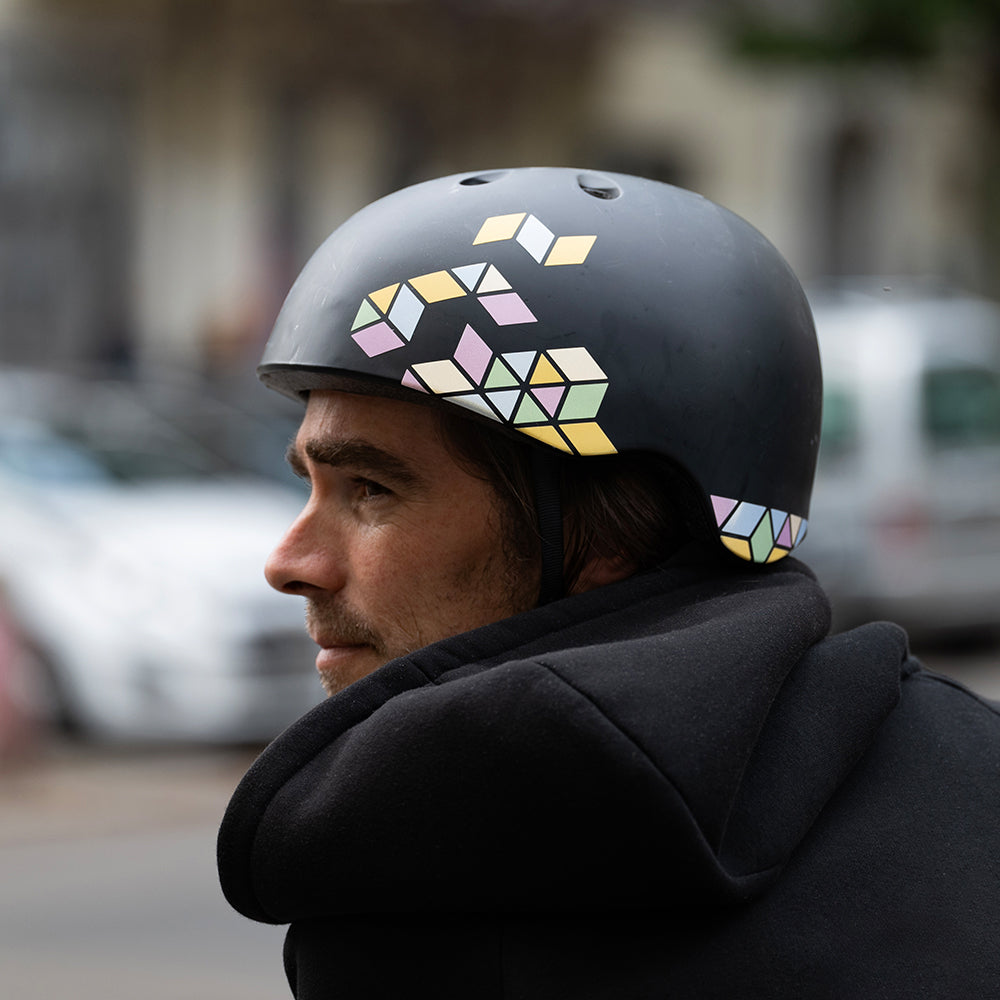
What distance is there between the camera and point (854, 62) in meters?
18.8

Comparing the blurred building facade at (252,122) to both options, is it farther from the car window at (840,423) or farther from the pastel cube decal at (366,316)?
the pastel cube decal at (366,316)

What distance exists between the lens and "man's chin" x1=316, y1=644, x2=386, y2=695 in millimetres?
1971

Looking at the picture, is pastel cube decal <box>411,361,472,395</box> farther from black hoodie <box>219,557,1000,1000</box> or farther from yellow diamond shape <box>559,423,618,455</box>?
black hoodie <box>219,557,1000,1000</box>

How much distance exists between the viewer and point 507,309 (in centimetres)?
192

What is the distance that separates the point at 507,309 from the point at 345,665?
0.45 m

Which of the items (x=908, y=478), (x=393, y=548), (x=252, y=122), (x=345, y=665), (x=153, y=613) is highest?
(x=393, y=548)

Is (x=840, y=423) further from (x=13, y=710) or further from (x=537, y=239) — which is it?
(x=537, y=239)

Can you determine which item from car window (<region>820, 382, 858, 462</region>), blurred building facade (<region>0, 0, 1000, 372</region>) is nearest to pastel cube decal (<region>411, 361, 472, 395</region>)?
car window (<region>820, 382, 858, 462</region>)

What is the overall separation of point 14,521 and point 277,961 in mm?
3406

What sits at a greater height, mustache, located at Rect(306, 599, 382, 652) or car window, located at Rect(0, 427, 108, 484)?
mustache, located at Rect(306, 599, 382, 652)

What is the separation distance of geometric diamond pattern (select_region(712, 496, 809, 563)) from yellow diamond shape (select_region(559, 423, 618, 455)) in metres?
0.15

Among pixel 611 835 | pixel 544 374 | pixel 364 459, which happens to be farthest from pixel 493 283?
pixel 611 835

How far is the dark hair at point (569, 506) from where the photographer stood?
1.91 m

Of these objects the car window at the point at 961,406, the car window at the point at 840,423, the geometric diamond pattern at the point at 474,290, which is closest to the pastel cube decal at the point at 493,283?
the geometric diamond pattern at the point at 474,290
